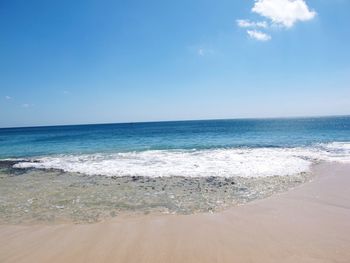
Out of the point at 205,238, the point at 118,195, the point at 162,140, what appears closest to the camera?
the point at 205,238

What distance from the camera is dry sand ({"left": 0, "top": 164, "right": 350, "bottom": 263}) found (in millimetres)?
4832

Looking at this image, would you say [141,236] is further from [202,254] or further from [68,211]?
[68,211]

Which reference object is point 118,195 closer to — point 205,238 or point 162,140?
point 205,238

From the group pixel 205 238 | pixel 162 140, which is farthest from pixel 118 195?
pixel 162 140

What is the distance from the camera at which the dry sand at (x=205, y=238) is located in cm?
483

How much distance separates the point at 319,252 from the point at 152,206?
4.50 metres

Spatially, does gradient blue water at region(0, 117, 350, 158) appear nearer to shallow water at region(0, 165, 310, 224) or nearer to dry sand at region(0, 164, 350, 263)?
shallow water at region(0, 165, 310, 224)

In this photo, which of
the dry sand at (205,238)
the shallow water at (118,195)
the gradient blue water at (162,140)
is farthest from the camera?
the gradient blue water at (162,140)

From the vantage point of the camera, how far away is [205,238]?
5562mm

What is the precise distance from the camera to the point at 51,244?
5574mm

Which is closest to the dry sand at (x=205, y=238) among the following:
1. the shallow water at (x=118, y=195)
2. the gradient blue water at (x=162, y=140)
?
the shallow water at (x=118, y=195)

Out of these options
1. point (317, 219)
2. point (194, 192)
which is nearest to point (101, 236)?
point (194, 192)

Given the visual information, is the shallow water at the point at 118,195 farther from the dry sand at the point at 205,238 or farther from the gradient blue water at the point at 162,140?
the gradient blue water at the point at 162,140

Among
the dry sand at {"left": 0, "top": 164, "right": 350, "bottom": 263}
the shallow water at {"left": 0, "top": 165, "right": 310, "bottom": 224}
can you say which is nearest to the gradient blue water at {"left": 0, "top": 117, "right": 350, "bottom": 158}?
the shallow water at {"left": 0, "top": 165, "right": 310, "bottom": 224}
